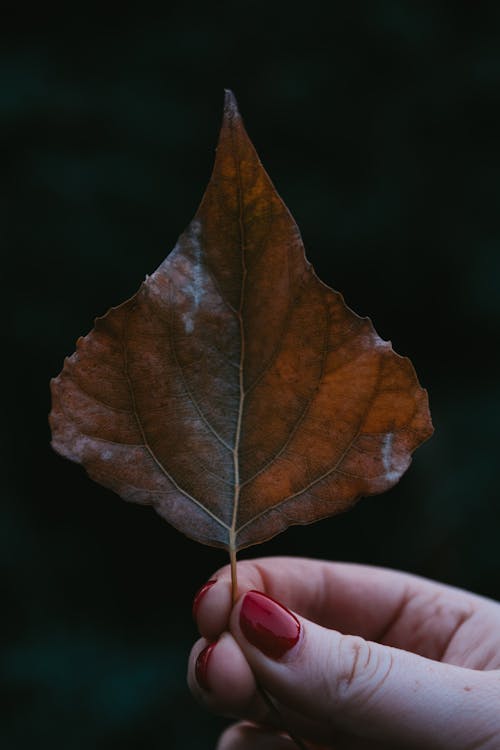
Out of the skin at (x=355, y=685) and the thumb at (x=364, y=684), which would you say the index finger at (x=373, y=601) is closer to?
the skin at (x=355, y=685)

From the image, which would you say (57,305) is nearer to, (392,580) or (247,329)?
(392,580)

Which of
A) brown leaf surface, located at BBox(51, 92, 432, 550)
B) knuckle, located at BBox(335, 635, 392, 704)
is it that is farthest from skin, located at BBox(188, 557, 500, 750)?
brown leaf surface, located at BBox(51, 92, 432, 550)

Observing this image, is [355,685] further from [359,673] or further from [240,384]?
A: [240,384]

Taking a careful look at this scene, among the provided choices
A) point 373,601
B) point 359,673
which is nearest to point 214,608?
point 359,673

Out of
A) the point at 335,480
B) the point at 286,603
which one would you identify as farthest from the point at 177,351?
the point at 286,603

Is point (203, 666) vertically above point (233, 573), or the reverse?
point (233, 573)

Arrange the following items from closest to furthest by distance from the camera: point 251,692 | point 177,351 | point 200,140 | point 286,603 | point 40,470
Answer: point 177,351
point 251,692
point 286,603
point 40,470
point 200,140
